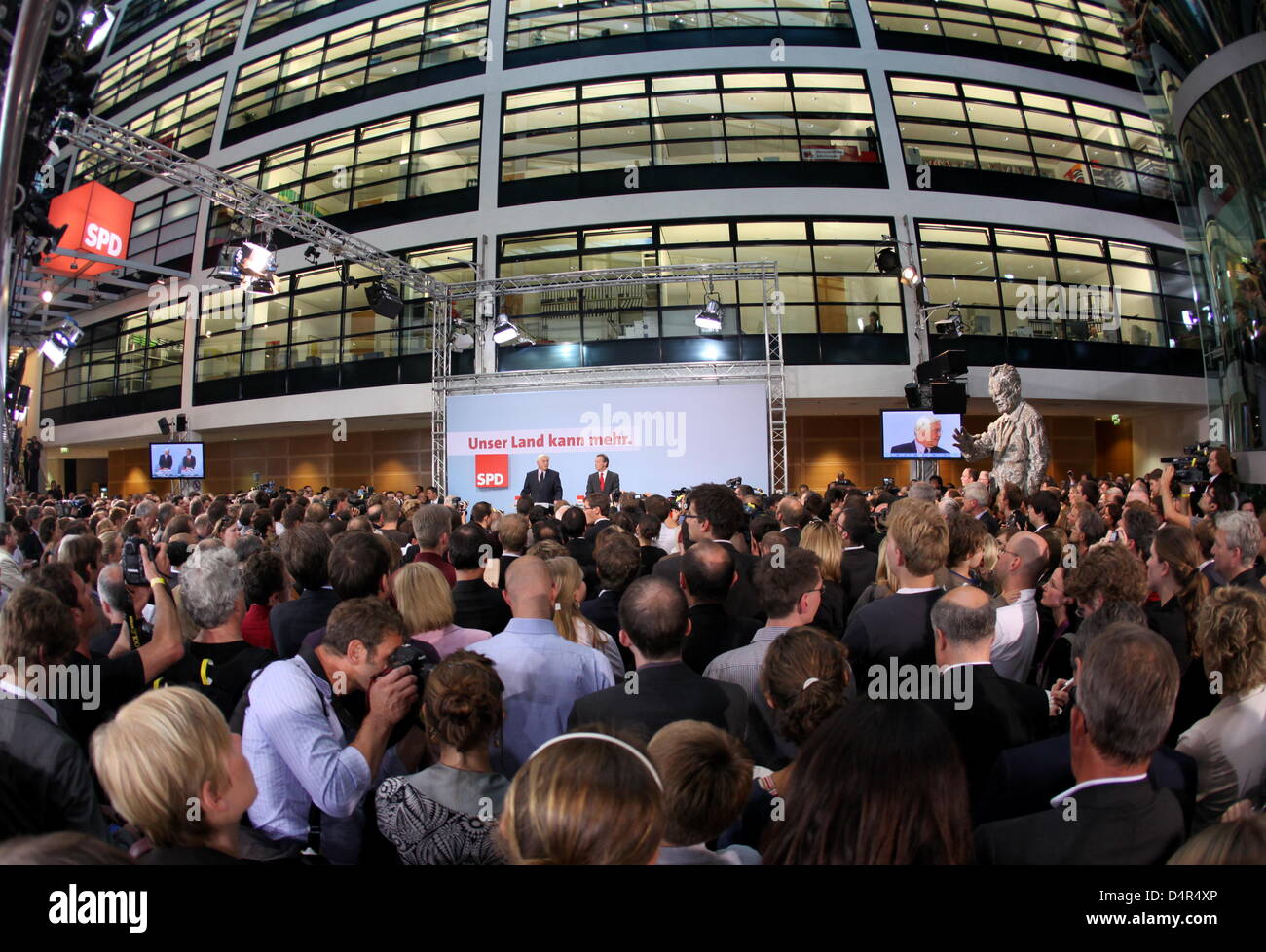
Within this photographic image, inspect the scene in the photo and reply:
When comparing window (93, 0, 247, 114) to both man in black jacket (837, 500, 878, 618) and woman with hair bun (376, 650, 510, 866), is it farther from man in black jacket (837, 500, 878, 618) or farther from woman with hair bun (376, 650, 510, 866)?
woman with hair bun (376, 650, 510, 866)

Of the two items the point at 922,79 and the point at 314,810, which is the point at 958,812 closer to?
the point at 314,810

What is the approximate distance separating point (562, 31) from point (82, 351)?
697 inches

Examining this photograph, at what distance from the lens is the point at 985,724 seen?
2.08 meters

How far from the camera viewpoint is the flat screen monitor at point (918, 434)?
39.3ft

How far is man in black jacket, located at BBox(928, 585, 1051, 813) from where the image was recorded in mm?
2090

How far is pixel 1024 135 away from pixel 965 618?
1710cm

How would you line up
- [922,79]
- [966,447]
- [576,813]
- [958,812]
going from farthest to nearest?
[922,79]
[966,447]
[958,812]
[576,813]

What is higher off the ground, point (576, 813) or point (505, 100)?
point (505, 100)

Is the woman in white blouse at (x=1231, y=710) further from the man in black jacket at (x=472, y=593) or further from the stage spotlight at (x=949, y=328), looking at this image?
the stage spotlight at (x=949, y=328)

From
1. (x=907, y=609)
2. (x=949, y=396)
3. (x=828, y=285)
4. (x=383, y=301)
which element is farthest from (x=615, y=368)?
(x=907, y=609)

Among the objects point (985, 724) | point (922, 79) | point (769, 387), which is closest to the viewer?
point (985, 724)

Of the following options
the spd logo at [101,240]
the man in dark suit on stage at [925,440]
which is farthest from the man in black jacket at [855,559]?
the spd logo at [101,240]

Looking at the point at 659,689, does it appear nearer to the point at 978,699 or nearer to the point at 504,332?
the point at 978,699
